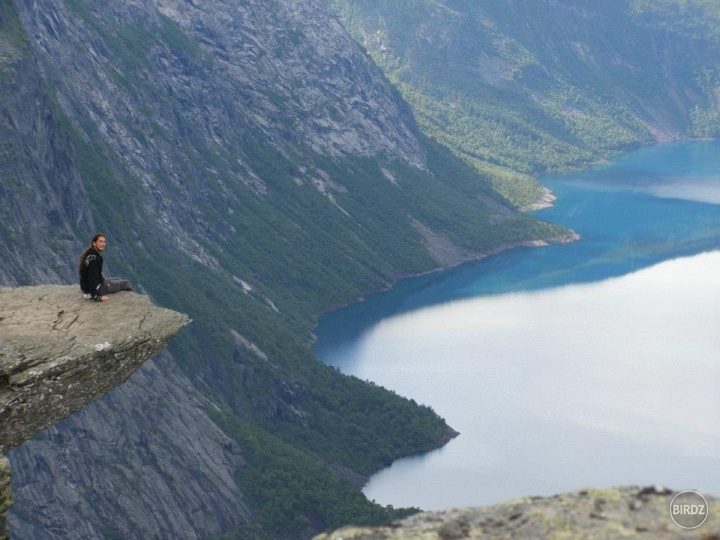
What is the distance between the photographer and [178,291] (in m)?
174

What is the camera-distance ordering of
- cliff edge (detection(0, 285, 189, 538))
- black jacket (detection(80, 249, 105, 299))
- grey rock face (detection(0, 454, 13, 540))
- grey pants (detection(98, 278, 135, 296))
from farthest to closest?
grey pants (detection(98, 278, 135, 296)), black jacket (detection(80, 249, 105, 299)), cliff edge (detection(0, 285, 189, 538)), grey rock face (detection(0, 454, 13, 540))

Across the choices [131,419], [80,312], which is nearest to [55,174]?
[131,419]

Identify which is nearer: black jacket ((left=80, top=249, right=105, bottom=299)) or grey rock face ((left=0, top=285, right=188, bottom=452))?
grey rock face ((left=0, top=285, right=188, bottom=452))

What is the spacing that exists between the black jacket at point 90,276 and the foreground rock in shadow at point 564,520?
15.8 m

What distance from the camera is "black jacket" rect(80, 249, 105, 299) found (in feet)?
111

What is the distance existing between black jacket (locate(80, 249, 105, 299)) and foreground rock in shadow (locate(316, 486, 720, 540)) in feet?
51.8

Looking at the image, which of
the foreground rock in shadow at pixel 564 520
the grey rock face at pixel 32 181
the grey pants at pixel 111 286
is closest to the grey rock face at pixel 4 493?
the foreground rock in shadow at pixel 564 520

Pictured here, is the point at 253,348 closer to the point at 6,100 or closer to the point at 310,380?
the point at 310,380

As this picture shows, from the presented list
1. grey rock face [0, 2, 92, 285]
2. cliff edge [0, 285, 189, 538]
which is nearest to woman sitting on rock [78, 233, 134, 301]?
cliff edge [0, 285, 189, 538]

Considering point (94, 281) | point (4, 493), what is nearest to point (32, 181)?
point (94, 281)

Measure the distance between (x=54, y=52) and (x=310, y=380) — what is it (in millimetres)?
75863

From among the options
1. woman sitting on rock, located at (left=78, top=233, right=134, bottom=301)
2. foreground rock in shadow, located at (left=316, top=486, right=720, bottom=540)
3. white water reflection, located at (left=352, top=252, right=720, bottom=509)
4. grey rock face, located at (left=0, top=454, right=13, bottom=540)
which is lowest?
grey rock face, located at (left=0, top=454, right=13, bottom=540)

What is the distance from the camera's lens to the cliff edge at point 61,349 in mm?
28641

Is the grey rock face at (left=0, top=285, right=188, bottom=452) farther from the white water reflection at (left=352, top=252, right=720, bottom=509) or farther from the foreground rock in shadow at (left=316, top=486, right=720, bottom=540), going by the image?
the white water reflection at (left=352, top=252, right=720, bottom=509)
